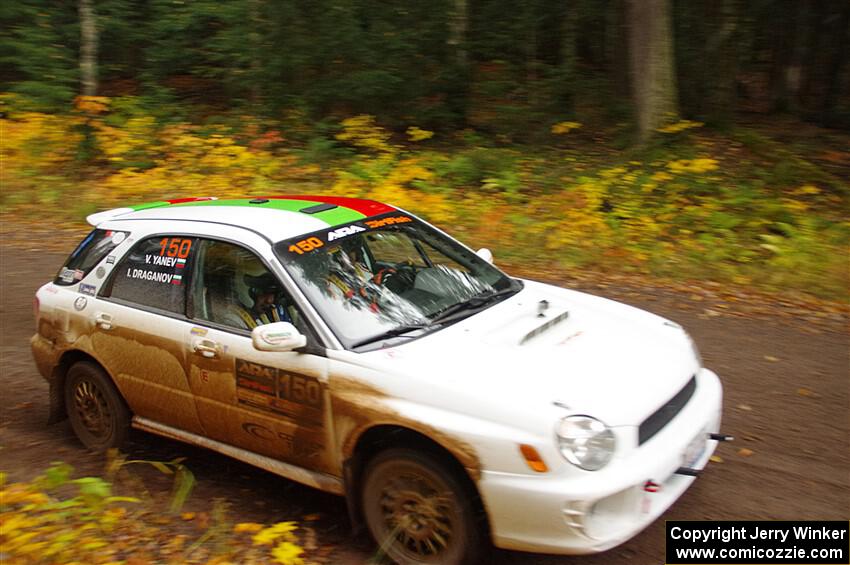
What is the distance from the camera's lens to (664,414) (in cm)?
411

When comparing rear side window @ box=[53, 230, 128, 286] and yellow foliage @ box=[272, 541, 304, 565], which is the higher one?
rear side window @ box=[53, 230, 128, 286]

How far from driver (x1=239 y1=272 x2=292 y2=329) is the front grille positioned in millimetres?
2044

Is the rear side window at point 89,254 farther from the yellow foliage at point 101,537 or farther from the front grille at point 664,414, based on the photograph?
the front grille at point 664,414

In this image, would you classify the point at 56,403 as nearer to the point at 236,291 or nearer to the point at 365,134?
the point at 236,291

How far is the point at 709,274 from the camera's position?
362 inches

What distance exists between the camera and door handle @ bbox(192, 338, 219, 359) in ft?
15.5

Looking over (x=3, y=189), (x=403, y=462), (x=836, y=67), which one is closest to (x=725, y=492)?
(x=403, y=462)

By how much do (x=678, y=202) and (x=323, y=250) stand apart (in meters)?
7.59

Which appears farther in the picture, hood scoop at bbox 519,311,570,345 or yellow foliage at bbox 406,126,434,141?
yellow foliage at bbox 406,126,434,141

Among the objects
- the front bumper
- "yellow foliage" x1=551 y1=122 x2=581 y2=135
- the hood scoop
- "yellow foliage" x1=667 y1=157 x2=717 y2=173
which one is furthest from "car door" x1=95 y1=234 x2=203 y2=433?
"yellow foliage" x1=551 y1=122 x2=581 y2=135

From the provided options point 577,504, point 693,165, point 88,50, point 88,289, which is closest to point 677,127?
point 693,165

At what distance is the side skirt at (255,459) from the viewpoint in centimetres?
444

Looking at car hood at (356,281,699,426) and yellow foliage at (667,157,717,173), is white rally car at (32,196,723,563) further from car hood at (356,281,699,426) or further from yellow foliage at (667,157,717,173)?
yellow foliage at (667,157,717,173)

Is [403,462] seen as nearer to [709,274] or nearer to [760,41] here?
[709,274]
